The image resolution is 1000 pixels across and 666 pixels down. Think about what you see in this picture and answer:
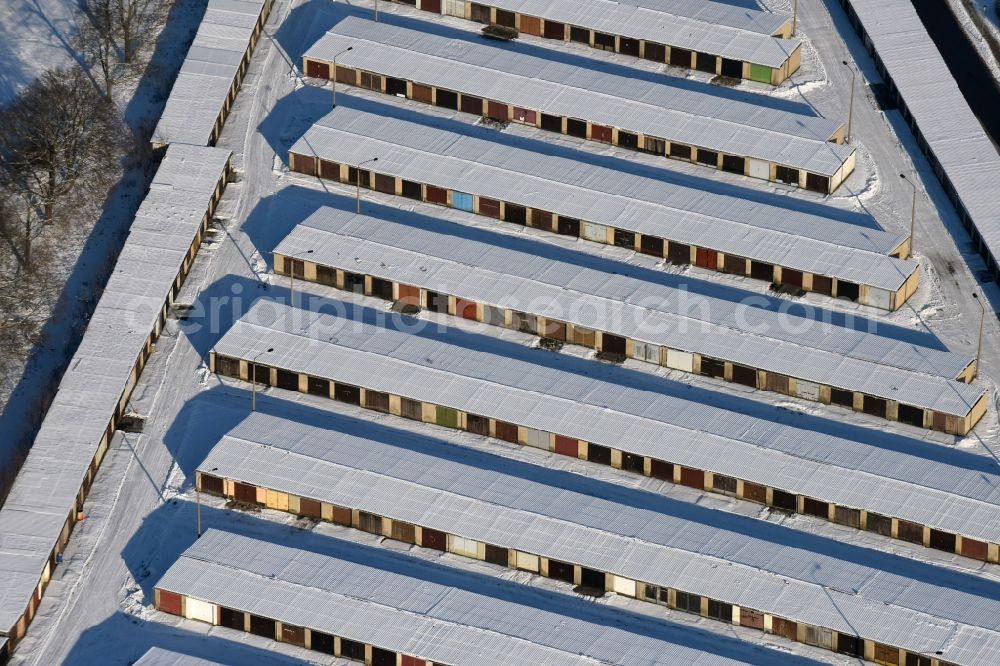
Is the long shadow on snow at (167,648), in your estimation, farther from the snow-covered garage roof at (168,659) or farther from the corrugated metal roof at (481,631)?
the corrugated metal roof at (481,631)

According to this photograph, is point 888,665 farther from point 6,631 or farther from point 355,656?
point 6,631

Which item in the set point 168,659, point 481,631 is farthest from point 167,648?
point 481,631

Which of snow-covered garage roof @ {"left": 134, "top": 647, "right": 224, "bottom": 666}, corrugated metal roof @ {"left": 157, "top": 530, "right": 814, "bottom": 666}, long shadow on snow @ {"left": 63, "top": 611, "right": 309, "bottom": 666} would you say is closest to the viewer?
snow-covered garage roof @ {"left": 134, "top": 647, "right": 224, "bottom": 666}

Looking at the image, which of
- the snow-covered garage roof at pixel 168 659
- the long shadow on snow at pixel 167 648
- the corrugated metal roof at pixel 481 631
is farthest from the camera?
the long shadow on snow at pixel 167 648

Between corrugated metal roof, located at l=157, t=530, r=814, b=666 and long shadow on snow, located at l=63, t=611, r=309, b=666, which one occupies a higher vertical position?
corrugated metal roof, located at l=157, t=530, r=814, b=666

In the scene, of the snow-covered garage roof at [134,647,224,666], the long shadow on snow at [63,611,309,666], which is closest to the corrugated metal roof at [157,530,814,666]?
the long shadow on snow at [63,611,309,666]

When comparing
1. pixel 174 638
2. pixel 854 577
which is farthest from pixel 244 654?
Result: pixel 854 577

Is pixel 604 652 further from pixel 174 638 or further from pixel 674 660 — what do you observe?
pixel 174 638

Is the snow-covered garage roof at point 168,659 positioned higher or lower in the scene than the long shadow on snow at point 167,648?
higher

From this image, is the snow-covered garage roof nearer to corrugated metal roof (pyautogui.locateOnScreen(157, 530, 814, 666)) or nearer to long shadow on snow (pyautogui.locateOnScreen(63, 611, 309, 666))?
long shadow on snow (pyautogui.locateOnScreen(63, 611, 309, 666))

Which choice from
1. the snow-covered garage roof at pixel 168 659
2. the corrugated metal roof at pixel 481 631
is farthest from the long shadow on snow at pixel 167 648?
the corrugated metal roof at pixel 481 631
